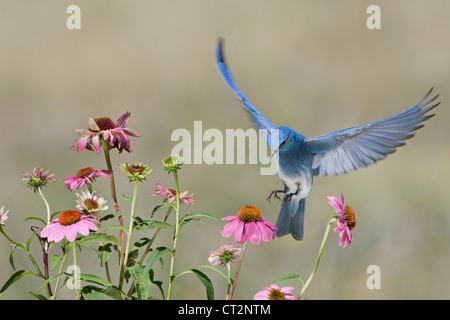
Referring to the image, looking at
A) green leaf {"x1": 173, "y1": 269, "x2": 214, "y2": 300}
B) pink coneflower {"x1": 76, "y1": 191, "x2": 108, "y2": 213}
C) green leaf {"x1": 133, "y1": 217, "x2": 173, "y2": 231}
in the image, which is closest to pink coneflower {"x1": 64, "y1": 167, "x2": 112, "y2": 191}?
pink coneflower {"x1": 76, "y1": 191, "x2": 108, "y2": 213}

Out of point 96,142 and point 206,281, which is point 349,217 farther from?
point 96,142

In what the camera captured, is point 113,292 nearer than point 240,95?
Yes

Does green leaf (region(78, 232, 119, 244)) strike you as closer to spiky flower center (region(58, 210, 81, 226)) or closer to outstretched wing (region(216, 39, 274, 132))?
spiky flower center (region(58, 210, 81, 226))

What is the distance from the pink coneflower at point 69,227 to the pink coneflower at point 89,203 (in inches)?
2.2

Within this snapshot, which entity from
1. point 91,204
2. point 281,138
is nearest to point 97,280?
point 91,204

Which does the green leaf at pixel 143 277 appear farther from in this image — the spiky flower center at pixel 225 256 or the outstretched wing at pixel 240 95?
the outstretched wing at pixel 240 95

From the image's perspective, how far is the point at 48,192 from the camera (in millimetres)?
2738

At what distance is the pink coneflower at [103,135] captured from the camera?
1044mm

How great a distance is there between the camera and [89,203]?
42.3 inches

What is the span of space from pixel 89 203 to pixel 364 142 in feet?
2.10

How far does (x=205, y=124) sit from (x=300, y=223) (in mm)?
1772

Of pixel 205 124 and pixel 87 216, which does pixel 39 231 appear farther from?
pixel 205 124
